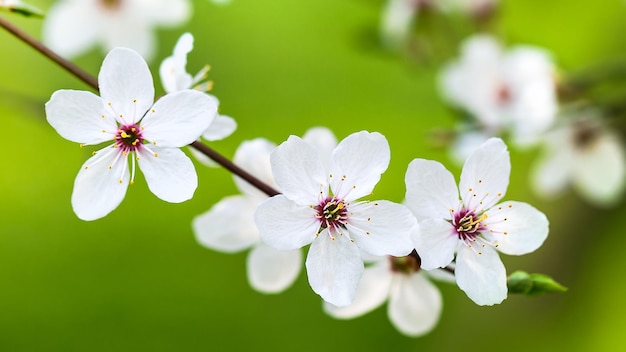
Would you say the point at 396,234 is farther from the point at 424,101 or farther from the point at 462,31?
the point at 424,101

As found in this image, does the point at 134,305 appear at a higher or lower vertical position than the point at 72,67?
higher

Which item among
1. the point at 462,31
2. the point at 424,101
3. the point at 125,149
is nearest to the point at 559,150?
the point at 462,31

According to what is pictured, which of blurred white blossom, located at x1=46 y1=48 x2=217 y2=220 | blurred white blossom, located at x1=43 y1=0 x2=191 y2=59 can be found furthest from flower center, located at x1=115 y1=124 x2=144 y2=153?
blurred white blossom, located at x1=43 y1=0 x2=191 y2=59

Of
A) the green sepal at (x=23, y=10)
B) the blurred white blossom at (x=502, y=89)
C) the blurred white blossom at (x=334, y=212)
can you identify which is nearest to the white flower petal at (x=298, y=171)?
the blurred white blossom at (x=334, y=212)

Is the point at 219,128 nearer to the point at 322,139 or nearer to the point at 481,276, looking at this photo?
the point at 322,139

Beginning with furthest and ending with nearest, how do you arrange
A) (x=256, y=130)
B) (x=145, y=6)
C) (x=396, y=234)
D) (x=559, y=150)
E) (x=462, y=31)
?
(x=256, y=130)
(x=462, y=31)
(x=559, y=150)
(x=145, y=6)
(x=396, y=234)

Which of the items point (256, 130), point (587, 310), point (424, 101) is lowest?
point (587, 310)
